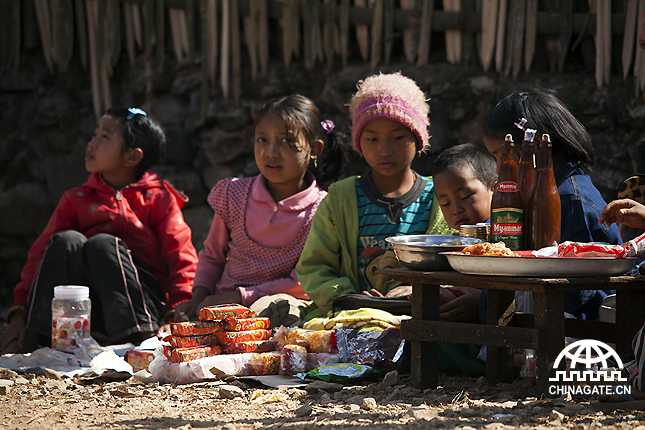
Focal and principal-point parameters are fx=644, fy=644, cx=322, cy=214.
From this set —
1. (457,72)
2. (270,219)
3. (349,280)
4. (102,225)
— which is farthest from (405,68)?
(102,225)

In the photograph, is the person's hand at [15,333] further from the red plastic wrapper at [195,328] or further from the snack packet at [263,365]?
the snack packet at [263,365]

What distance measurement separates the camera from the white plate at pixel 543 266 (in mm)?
2016

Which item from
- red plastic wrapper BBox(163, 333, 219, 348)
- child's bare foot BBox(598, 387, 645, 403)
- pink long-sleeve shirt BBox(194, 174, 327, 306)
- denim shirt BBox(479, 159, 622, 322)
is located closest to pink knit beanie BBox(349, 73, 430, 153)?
pink long-sleeve shirt BBox(194, 174, 327, 306)

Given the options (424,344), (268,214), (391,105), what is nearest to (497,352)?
(424,344)

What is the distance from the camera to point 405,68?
4328mm

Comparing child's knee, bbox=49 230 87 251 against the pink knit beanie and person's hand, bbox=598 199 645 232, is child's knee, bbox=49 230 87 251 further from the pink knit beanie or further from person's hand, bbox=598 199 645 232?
person's hand, bbox=598 199 645 232

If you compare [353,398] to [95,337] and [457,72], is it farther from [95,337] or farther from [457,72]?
[457,72]

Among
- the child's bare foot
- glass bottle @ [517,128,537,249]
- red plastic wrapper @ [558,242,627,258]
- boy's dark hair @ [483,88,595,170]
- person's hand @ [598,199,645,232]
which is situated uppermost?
boy's dark hair @ [483,88,595,170]

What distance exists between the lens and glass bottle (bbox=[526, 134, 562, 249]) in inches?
87.9

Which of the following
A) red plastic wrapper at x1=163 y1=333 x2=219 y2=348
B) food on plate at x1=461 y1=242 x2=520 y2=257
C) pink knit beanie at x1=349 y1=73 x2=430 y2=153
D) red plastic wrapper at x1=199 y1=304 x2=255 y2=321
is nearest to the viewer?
food on plate at x1=461 y1=242 x2=520 y2=257

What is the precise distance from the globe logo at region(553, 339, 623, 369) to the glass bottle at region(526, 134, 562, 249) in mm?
371

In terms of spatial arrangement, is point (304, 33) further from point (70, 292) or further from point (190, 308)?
point (70, 292)

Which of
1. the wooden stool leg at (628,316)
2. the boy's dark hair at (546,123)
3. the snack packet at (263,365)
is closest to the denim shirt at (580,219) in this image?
Answer: the boy's dark hair at (546,123)

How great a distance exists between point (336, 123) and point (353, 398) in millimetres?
2612
